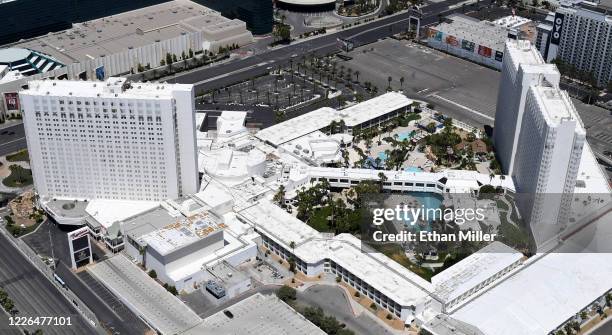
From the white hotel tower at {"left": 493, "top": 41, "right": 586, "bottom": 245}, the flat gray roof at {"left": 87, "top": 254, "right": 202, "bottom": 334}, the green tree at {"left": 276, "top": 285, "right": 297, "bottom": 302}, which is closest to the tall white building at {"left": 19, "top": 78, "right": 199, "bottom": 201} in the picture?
the flat gray roof at {"left": 87, "top": 254, "right": 202, "bottom": 334}

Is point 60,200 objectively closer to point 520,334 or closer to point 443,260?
point 443,260

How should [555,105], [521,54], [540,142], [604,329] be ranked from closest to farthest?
[604,329] < [540,142] < [555,105] < [521,54]

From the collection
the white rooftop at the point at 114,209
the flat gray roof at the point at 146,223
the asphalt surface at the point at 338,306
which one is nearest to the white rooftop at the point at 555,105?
the asphalt surface at the point at 338,306

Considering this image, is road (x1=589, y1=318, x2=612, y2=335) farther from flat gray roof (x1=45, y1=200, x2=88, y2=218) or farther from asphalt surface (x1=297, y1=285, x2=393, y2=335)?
flat gray roof (x1=45, y1=200, x2=88, y2=218)

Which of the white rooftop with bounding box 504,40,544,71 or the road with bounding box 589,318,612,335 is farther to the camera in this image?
the white rooftop with bounding box 504,40,544,71

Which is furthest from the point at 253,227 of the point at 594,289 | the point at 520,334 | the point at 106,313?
the point at 594,289

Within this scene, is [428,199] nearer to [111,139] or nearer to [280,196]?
[280,196]

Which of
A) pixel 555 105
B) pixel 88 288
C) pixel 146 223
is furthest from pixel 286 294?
pixel 555 105
